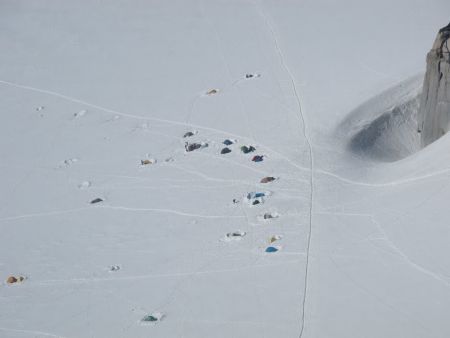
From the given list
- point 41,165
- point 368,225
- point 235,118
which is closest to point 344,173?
point 368,225

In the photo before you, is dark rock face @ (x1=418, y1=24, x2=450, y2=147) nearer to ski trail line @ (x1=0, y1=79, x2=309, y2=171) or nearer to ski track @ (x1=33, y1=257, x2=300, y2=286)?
ski trail line @ (x1=0, y1=79, x2=309, y2=171)

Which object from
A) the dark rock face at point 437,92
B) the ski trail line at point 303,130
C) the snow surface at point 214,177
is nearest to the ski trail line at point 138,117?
the snow surface at point 214,177

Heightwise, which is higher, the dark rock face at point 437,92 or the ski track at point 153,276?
the dark rock face at point 437,92

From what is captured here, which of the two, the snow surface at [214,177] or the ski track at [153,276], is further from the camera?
the ski track at [153,276]

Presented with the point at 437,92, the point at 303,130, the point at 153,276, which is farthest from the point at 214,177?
the point at 437,92

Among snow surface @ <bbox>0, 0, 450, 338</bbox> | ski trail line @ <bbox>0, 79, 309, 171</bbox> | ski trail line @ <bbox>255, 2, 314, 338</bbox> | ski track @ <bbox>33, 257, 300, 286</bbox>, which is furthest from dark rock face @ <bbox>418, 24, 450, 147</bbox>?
ski track @ <bbox>33, 257, 300, 286</bbox>

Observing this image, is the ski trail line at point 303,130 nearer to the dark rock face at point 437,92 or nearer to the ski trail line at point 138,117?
the ski trail line at point 138,117

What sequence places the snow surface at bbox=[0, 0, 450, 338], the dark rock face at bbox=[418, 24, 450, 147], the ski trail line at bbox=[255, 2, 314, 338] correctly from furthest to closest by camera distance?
the dark rock face at bbox=[418, 24, 450, 147] < the ski trail line at bbox=[255, 2, 314, 338] < the snow surface at bbox=[0, 0, 450, 338]
